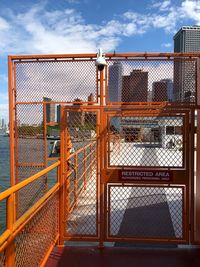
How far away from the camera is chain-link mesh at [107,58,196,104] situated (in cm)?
481

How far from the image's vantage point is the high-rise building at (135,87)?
4840mm

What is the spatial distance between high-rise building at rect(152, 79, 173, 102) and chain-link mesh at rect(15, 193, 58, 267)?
2.27 m

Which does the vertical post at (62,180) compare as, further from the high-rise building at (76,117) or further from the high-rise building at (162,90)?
the high-rise building at (162,90)

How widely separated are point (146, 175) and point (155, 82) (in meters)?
1.52

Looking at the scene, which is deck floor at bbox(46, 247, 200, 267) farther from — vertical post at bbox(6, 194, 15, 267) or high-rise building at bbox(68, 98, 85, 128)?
high-rise building at bbox(68, 98, 85, 128)

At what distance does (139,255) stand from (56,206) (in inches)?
59.1

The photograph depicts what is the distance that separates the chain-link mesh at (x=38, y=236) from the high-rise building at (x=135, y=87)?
1984mm

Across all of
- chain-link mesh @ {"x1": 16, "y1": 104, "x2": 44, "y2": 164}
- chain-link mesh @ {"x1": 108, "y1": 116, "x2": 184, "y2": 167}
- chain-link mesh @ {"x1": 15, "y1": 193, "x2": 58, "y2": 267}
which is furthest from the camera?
chain-link mesh @ {"x1": 16, "y1": 104, "x2": 44, "y2": 164}

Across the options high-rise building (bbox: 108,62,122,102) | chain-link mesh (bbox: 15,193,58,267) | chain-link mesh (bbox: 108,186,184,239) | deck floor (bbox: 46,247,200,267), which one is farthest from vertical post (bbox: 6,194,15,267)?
high-rise building (bbox: 108,62,122,102)

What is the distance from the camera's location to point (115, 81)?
4.90 m

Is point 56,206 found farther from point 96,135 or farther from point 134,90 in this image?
point 134,90

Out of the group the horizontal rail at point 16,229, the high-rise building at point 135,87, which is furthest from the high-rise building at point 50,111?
the horizontal rail at point 16,229

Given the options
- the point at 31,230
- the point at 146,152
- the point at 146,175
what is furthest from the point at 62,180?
the point at 146,152

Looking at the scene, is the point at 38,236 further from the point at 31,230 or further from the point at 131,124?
the point at 131,124
